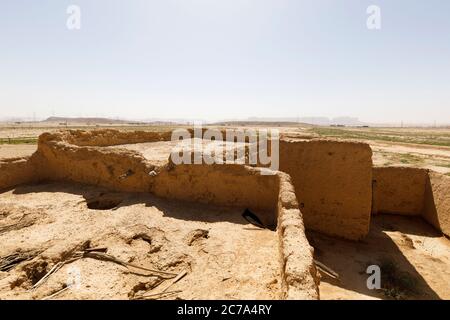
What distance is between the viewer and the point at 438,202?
10594 mm

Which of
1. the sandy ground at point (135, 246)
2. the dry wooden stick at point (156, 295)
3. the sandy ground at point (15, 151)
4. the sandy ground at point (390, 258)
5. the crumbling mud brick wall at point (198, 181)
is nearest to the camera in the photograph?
the dry wooden stick at point (156, 295)

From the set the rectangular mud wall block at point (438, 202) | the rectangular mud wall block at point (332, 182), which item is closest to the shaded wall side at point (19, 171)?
the rectangular mud wall block at point (332, 182)

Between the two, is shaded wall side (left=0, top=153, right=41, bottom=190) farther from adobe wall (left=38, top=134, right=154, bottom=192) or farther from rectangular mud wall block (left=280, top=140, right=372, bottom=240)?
rectangular mud wall block (left=280, top=140, right=372, bottom=240)

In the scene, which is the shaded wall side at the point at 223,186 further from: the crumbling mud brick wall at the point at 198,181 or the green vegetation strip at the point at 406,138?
the green vegetation strip at the point at 406,138

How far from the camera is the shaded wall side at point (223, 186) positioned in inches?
259

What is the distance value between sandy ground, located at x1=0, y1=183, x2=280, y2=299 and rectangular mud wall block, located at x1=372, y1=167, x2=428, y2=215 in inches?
318

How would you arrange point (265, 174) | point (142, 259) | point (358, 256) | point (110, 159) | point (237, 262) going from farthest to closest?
point (358, 256) < point (110, 159) < point (265, 174) < point (142, 259) < point (237, 262)

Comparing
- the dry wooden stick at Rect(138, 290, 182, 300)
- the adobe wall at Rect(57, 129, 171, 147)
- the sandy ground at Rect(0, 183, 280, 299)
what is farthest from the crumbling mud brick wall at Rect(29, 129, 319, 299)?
the adobe wall at Rect(57, 129, 171, 147)

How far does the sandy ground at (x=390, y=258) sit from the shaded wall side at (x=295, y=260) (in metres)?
2.72

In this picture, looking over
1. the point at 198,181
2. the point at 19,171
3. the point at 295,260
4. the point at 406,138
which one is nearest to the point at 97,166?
the point at 19,171
